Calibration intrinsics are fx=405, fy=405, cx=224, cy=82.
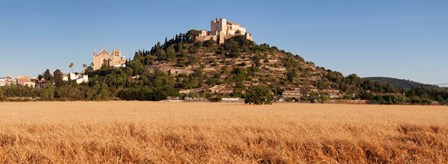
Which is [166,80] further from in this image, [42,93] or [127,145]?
[127,145]

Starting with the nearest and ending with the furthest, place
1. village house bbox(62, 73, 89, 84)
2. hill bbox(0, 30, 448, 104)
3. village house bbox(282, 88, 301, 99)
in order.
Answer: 1. hill bbox(0, 30, 448, 104)
2. village house bbox(282, 88, 301, 99)
3. village house bbox(62, 73, 89, 84)

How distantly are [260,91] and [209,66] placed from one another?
10343 centimetres

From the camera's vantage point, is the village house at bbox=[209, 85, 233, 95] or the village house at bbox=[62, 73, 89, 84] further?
the village house at bbox=[62, 73, 89, 84]

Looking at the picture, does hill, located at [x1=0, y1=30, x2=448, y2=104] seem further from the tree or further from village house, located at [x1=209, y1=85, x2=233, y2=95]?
the tree

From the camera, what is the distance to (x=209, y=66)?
173625 mm

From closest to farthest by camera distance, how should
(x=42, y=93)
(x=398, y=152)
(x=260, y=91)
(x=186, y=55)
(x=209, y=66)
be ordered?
(x=398, y=152) < (x=260, y=91) < (x=42, y=93) < (x=209, y=66) < (x=186, y=55)

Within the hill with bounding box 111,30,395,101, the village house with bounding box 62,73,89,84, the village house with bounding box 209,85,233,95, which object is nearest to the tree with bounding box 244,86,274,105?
the hill with bounding box 111,30,395,101

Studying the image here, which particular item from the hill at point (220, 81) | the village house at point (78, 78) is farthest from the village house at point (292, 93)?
the village house at point (78, 78)

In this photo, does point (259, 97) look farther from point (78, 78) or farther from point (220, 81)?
point (78, 78)

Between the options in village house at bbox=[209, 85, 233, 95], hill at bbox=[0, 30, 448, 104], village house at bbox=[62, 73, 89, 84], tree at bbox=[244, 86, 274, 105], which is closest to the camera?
tree at bbox=[244, 86, 274, 105]

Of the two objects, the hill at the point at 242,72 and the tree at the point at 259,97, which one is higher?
the hill at the point at 242,72

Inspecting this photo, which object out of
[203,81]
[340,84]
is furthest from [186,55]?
[340,84]

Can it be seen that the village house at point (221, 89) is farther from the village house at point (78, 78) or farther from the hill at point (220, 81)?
the village house at point (78, 78)

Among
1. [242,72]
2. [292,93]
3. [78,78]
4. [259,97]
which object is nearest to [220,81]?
[242,72]
